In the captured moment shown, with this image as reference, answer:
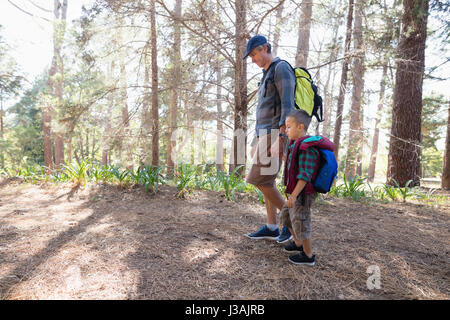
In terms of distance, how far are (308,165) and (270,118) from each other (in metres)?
0.65

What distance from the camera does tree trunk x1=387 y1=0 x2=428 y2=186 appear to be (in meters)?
5.81

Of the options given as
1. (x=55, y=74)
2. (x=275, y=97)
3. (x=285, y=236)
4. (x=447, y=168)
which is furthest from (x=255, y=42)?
(x=55, y=74)

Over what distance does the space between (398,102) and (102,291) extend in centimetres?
723

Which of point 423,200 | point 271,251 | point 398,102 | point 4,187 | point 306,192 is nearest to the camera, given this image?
point 306,192

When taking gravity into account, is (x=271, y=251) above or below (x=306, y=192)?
below

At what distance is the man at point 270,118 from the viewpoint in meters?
2.08

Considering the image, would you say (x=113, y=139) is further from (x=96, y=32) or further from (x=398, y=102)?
(x=398, y=102)

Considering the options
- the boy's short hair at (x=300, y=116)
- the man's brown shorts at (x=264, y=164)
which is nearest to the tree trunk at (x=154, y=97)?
the man's brown shorts at (x=264, y=164)

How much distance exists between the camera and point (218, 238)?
2518 mm

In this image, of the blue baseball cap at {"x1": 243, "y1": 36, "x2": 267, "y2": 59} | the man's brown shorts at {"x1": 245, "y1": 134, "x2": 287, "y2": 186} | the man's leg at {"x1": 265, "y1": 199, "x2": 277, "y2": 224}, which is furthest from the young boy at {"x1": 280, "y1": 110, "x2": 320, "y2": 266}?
the blue baseball cap at {"x1": 243, "y1": 36, "x2": 267, "y2": 59}

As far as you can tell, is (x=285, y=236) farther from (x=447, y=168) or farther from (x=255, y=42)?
(x=447, y=168)

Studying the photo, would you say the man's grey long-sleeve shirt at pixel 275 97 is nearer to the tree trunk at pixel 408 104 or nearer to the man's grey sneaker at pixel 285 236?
the man's grey sneaker at pixel 285 236

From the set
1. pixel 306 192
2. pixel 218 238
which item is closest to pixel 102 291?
pixel 218 238

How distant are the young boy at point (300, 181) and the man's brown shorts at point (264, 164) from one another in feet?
0.68
